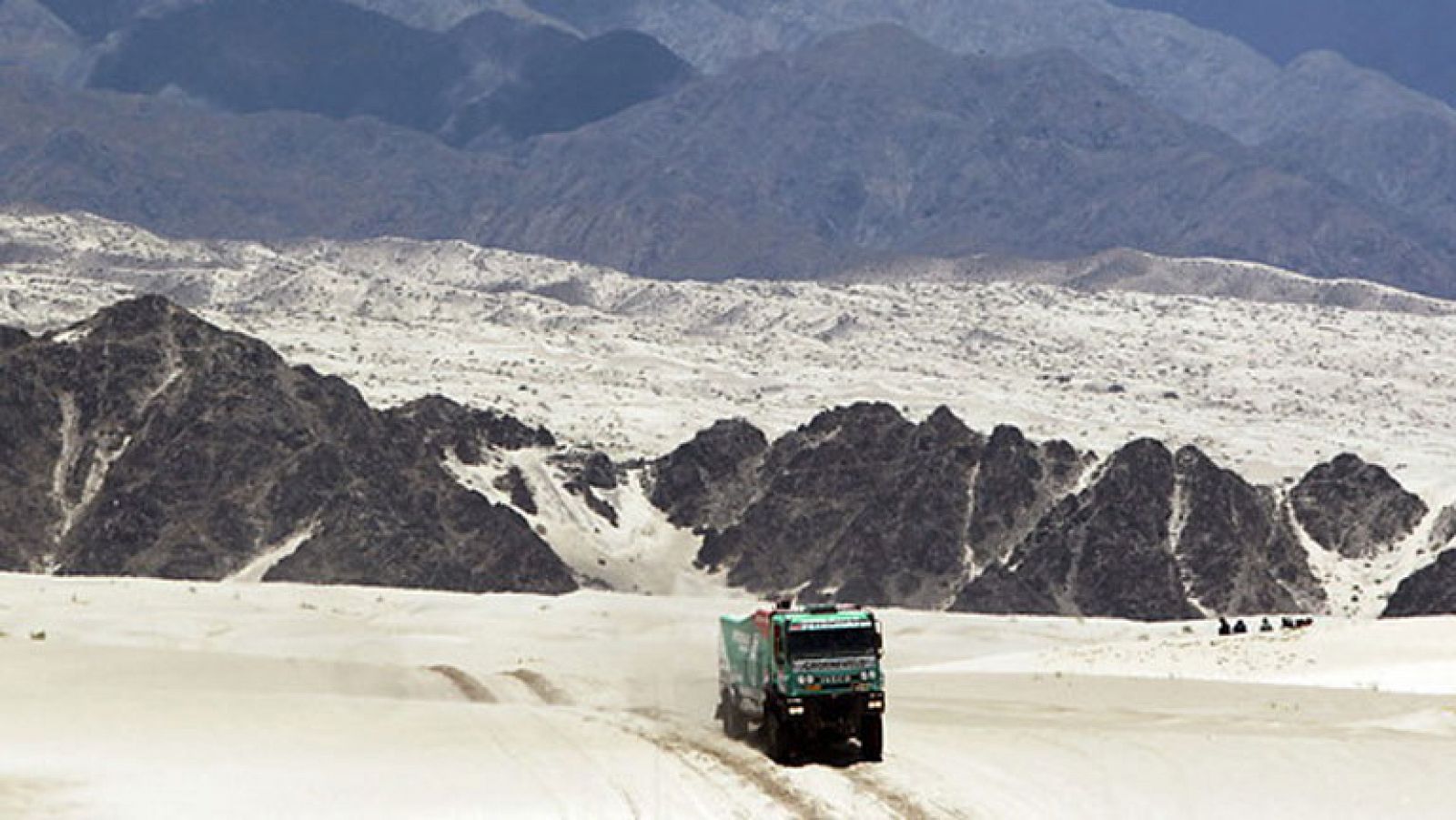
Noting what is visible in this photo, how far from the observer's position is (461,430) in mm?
153500

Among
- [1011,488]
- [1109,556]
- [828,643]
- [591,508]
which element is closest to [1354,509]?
[1109,556]

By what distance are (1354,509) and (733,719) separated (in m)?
112

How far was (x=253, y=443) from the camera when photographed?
129500 mm

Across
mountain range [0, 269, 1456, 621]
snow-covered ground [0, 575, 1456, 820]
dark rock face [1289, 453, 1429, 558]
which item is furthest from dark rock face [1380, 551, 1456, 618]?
snow-covered ground [0, 575, 1456, 820]

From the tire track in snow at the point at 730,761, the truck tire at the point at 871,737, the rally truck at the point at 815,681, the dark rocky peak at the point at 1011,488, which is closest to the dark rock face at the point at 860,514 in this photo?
the dark rocky peak at the point at 1011,488

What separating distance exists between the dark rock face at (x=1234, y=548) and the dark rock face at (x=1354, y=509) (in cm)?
233

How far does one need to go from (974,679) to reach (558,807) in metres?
25.6

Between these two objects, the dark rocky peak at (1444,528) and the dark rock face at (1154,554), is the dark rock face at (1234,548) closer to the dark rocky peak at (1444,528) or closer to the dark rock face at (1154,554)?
the dark rock face at (1154,554)

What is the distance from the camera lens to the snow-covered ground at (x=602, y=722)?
27234mm

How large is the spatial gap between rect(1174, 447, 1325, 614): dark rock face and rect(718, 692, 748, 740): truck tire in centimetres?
9174

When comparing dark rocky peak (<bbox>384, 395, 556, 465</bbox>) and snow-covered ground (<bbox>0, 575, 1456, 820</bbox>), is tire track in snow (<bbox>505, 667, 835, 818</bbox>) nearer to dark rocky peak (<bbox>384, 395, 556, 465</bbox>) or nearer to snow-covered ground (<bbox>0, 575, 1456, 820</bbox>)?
snow-covered ground (<bbox>0, 575, 1456, 820</bbox>)

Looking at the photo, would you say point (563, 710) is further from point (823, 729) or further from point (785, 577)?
point (785, 577)

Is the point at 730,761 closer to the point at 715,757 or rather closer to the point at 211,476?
the point at 715,757

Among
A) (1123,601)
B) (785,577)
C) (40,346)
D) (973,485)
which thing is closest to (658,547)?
(785,577)
